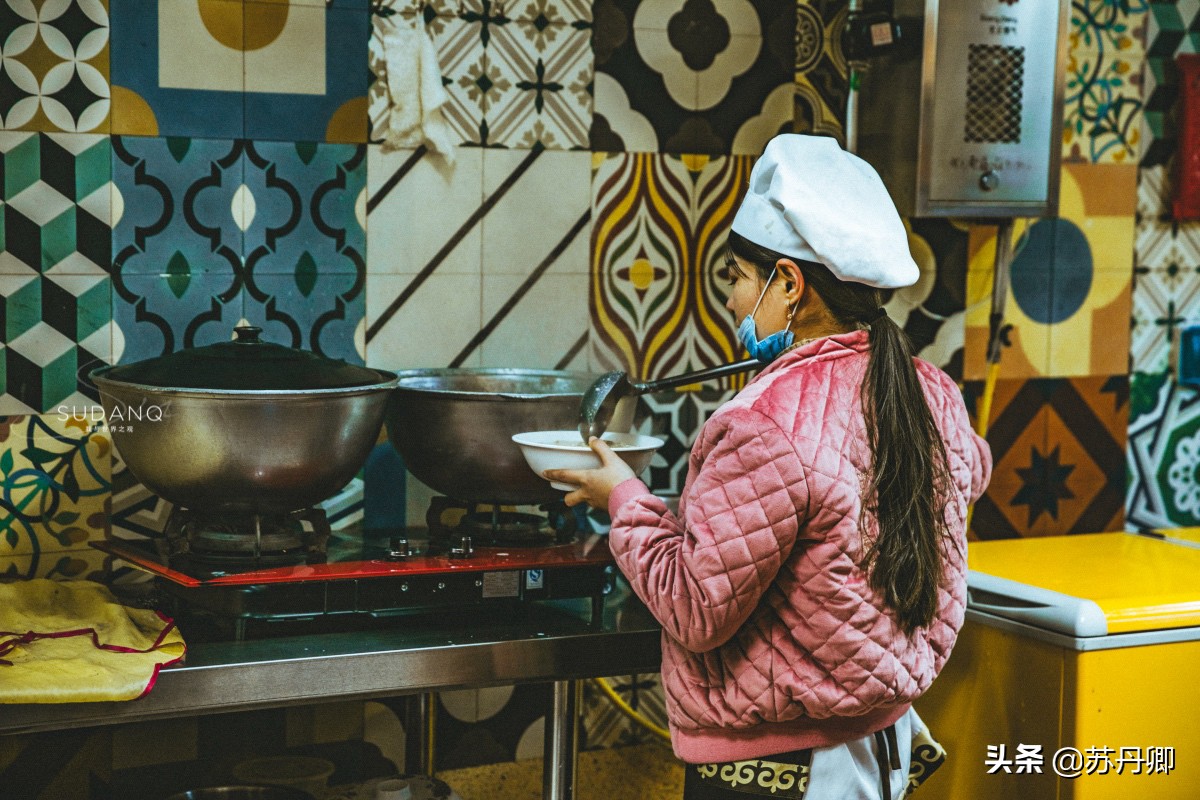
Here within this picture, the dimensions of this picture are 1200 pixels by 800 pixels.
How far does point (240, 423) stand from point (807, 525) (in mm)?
856

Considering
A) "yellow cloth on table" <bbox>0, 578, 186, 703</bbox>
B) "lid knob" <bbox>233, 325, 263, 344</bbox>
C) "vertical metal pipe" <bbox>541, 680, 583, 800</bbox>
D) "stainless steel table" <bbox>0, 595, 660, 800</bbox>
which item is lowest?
"vertical metal pipe" <bbox>541, 680, 583, 800</bbox>

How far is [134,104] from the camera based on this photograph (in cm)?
227

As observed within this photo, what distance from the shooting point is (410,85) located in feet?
7.99

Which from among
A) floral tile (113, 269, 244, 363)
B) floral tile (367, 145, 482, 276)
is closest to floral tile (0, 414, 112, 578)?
floral tile (113, 269, 244, 363)

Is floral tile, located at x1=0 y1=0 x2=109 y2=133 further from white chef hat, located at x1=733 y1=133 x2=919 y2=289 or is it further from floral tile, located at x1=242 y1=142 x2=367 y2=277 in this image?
white chef hat, located at x1=733 y1=133 x2=919 y2=289

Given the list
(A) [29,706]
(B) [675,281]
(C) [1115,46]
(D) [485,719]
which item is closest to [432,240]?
(B) [675,281]

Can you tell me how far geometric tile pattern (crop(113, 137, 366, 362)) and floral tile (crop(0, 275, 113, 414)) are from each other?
41 millimetres

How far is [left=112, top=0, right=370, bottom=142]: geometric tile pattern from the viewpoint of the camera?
7.41 ft

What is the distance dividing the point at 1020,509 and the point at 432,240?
1575 millimetres

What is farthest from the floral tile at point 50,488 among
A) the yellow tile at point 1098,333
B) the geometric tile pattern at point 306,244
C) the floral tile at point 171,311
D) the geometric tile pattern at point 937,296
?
the yellow tile at point 1098,333

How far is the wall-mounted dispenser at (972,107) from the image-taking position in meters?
2.54

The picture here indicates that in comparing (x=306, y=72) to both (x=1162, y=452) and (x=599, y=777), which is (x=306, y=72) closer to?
(x=599, y=777)

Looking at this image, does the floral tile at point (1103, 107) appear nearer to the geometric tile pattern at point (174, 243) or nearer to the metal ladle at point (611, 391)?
the metal ladle at point (611, 391)

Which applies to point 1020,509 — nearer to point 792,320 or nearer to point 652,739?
point 652,739
